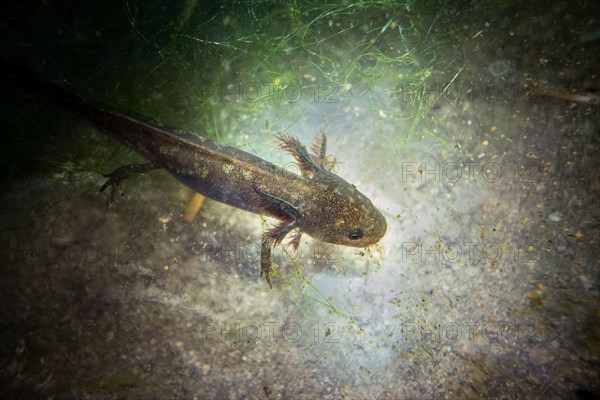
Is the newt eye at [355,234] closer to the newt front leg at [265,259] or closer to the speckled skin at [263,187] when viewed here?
the speckled skin at [263,187]

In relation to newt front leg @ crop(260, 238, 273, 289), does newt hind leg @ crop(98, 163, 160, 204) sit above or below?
above

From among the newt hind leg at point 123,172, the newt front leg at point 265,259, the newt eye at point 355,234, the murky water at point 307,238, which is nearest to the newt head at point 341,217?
the newt eye at point 355,234

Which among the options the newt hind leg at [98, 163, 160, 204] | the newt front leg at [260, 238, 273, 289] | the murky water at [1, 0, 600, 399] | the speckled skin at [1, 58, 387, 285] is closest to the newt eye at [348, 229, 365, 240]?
the speckled skin at [1, 58, 387, 285]

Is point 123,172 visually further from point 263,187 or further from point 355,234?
point 355,234

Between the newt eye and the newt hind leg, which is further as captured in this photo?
the newt hind leg

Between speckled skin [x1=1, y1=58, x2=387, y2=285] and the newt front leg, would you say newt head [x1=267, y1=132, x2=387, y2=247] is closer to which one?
speckled skin [x1=1, y1=58, x2=387, y2=285]

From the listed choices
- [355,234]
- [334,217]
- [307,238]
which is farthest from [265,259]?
[355,234]

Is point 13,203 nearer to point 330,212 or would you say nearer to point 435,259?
point 330,212
